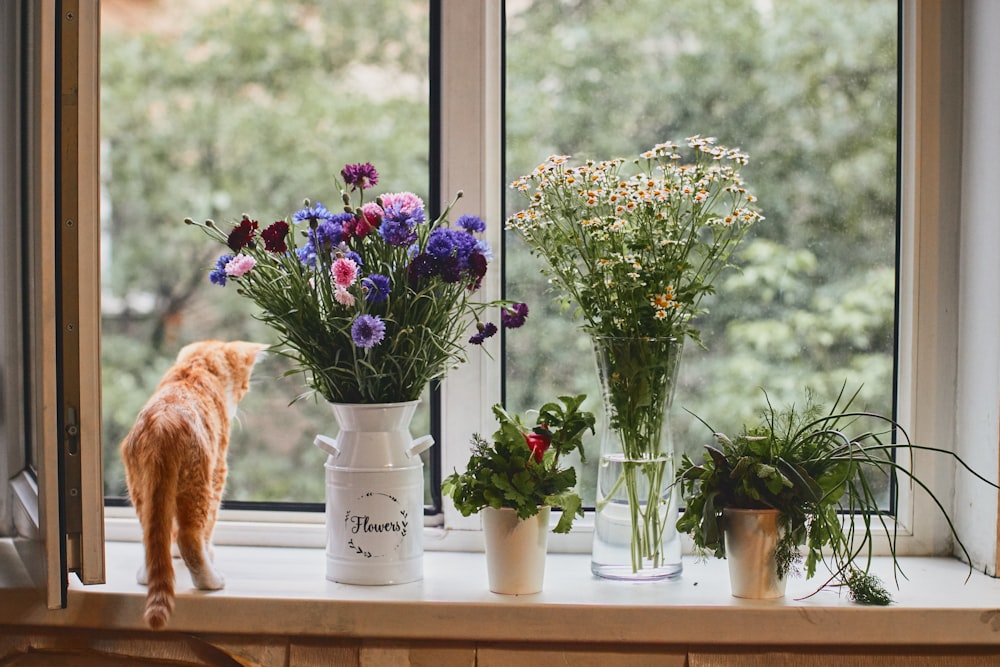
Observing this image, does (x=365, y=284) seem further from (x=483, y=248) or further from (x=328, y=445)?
(x=328, y=445)

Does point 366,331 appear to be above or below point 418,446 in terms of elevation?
above

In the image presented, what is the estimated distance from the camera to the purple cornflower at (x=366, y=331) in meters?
1.17

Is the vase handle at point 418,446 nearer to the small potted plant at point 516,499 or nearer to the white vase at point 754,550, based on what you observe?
the small potted plant at point 516,499

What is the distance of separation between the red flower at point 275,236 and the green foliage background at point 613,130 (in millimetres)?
374

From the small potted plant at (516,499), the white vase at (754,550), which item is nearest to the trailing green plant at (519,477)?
the small potted plant at (516,499)

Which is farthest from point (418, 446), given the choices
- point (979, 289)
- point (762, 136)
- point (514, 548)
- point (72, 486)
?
point (979, 289)

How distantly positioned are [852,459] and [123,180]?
4.34 feet

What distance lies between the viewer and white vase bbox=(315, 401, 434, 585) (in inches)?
50.5

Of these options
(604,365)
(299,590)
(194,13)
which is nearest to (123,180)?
(194,13)

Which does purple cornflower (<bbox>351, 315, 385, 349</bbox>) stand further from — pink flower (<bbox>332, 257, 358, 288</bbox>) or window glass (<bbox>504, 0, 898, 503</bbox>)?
window glass (<bbox>504, 0, 898, 503</bbox>)

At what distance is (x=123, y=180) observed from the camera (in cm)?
166

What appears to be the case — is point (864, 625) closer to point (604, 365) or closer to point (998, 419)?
point (998, 419)

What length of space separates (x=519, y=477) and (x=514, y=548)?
10cm

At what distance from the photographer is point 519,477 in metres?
Result: 1.23
